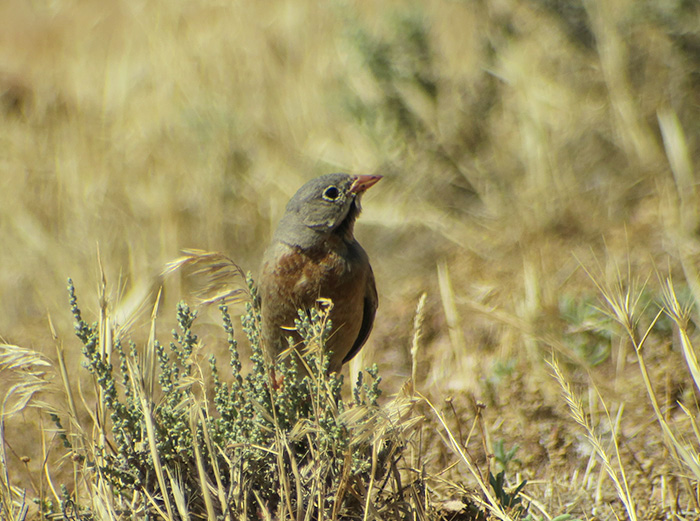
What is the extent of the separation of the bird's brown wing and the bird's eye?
35 centimetres

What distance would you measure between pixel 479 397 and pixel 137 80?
17.1ft

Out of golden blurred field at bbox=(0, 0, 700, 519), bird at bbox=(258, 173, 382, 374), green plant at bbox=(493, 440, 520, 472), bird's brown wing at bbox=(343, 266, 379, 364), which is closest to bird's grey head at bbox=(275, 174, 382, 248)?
bird at bbox=(258, 173, 382, 374)

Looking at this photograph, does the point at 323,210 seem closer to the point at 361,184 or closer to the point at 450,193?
the point at 361,184

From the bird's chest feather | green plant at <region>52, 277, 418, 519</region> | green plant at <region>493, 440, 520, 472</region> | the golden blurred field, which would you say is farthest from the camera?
the golden blurred field

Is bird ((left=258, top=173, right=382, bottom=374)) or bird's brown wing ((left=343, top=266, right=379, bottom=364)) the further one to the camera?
bird's brown wing ((left=343, top=266, right=379, bottom=364))

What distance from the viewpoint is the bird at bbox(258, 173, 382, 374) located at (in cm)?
310

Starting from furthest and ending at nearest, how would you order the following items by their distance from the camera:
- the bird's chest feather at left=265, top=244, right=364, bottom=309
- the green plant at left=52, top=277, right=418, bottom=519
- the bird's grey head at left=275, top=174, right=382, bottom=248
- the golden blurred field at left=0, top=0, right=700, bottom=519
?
the golden blurred field at left=0, top=0, right=700, bottom=519, the bird's grey head at left=275, top=174, right=382, bottom=248, the bird's chest feather at left=265, top=244, right=364, bottom=309, the green plant at left=52, top=277, right=418, bottom=519

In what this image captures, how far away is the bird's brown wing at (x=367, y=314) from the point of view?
338cm

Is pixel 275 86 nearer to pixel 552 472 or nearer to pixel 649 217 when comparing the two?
pixel 649 217

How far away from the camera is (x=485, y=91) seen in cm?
539

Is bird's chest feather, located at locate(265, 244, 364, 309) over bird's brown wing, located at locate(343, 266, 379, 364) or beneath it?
over

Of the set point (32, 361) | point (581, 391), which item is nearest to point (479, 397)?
point (581, 391)

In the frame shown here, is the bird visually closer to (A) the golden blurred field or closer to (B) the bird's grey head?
(B) the bird's grey head

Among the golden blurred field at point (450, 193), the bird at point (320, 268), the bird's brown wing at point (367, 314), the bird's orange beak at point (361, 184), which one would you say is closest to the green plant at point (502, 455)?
the golden blurred field at point (450, 193)
